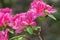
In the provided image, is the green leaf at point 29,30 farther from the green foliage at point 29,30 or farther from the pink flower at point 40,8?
the pink flower at point 40,8

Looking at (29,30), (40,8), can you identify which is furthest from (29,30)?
(40,8)

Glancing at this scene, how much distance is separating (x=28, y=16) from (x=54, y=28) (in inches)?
95.9

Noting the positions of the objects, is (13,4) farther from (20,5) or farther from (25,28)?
(25,28)

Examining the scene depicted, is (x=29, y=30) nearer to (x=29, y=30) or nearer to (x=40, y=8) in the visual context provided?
(x=29, y=30)

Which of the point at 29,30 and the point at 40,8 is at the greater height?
the point at 40,8

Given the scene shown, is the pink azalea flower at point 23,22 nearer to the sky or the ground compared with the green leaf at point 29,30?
nearer to the sky

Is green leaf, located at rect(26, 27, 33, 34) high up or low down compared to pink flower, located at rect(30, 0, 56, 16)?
down

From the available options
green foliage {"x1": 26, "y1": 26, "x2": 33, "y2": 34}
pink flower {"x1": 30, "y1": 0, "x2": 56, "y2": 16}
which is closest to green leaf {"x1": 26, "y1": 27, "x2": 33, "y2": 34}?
green foliage {"x1": 26, "y1": 26, "x2": 33, "y2": 34}

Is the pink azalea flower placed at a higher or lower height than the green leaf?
higher

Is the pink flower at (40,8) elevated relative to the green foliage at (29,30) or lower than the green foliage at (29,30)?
elevated

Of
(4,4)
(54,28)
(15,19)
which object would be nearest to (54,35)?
(54,28)

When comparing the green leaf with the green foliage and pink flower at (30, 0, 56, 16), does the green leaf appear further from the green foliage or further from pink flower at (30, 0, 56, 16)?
pink flower at (30, 0, 56, 16)

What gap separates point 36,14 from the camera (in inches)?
69.6

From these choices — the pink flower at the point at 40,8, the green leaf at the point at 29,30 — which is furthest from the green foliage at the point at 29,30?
the pink flower at the point at 40,8
